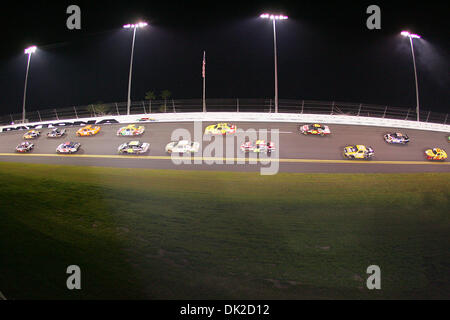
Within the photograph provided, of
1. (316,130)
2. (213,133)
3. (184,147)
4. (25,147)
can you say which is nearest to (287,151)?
(316,130)

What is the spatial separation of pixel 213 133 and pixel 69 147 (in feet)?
39.0

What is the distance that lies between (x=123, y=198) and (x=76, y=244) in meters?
3.78

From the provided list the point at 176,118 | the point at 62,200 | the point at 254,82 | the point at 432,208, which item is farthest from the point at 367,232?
the point at 254,82

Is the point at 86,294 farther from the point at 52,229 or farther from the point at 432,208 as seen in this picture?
the point at 432,208

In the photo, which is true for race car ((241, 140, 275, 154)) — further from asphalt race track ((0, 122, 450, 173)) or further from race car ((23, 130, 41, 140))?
race car ((23, 130, 41, 140))

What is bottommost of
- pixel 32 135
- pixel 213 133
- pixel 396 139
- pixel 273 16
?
pixel 396 139

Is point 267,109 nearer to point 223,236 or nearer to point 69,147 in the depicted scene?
point 69,147

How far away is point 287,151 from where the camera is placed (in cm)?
1892

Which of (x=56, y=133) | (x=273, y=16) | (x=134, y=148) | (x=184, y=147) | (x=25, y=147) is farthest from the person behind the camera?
(x=273, y=16)

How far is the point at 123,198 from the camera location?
503 inches

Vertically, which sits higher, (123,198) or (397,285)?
(123,198)

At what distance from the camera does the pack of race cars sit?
18125mm

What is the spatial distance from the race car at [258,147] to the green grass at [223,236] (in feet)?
10.1

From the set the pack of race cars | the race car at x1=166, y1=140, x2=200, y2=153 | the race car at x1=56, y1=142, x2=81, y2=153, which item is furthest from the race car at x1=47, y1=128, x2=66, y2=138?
the race car at x1=166, y1=140, x2=200, y2=153
